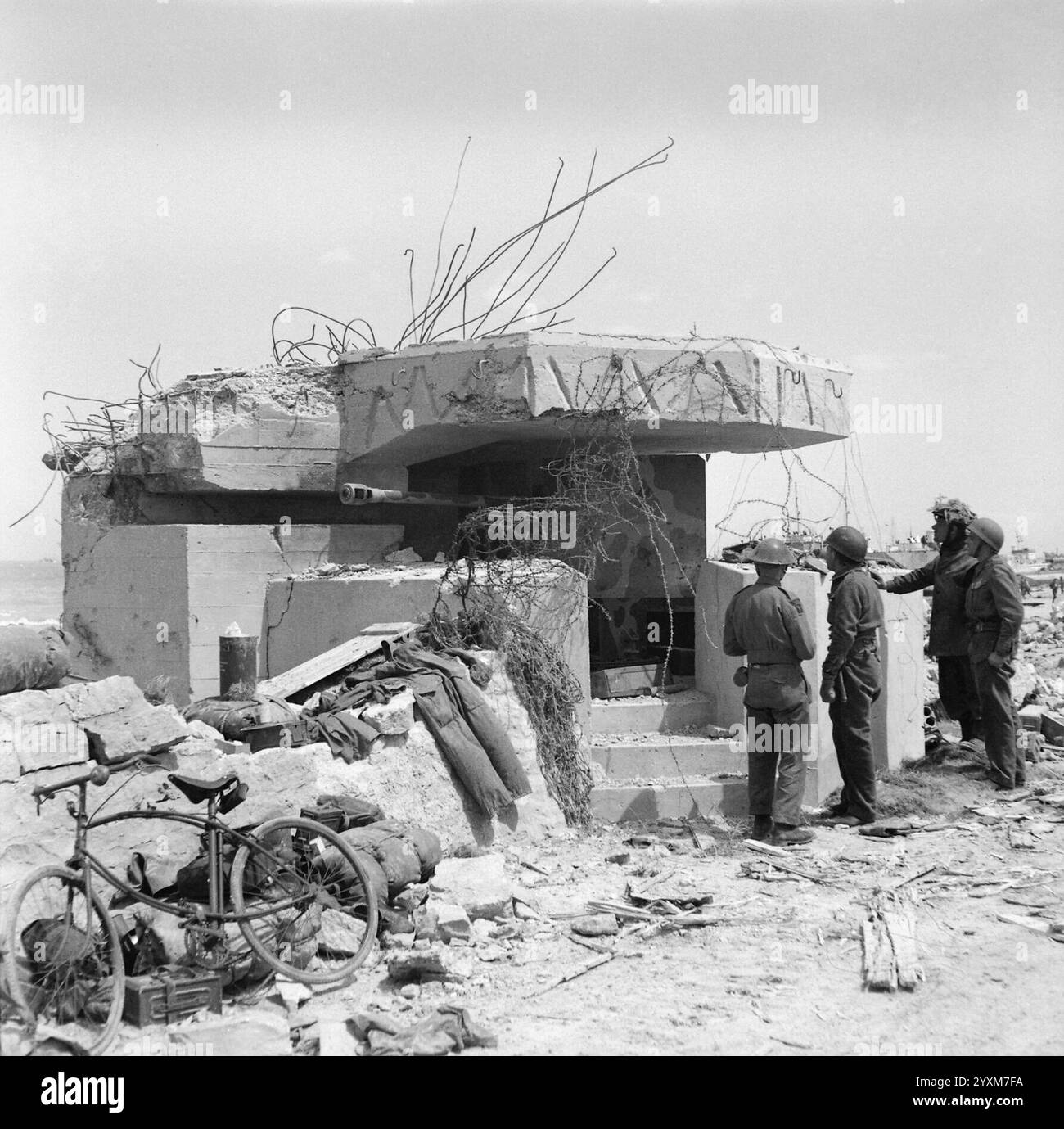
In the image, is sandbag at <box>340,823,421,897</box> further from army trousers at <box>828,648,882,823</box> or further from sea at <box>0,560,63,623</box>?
sea at <box>0,560,63,623</box>

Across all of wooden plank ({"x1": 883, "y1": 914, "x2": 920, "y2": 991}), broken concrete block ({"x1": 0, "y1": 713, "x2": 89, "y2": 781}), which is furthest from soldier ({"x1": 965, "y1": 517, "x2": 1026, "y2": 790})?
broken concrete block ({"x1": 0, "y1": 713, "x2": 89, "y2": 781})

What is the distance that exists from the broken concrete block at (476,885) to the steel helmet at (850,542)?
3.22m

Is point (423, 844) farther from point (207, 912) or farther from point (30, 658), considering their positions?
point (30, 658)

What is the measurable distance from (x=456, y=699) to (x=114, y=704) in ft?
7.79

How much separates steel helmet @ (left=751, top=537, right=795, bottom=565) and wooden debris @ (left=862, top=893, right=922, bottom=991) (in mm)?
2421

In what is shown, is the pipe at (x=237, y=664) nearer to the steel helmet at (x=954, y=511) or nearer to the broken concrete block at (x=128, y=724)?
the broken concrete block at (x=128, y=724)

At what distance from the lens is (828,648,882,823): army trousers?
297 inches

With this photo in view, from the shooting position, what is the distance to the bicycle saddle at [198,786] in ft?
15.2

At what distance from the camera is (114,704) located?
522 centimetres

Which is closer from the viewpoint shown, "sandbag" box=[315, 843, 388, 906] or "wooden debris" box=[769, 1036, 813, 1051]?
"wooden debris" box=[769, 1036, 813, 1051]

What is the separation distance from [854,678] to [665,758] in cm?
172

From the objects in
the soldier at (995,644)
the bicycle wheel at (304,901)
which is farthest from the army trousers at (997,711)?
the bicycle wheel at (304,901)

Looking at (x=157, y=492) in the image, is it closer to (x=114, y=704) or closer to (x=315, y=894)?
(x=114, y=704)
